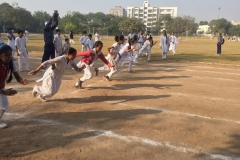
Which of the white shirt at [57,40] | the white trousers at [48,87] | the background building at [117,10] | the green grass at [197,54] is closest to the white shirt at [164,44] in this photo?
the green grass at [197,54]

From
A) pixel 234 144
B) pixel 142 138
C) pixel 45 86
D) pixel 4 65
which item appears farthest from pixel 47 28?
pixel 234 144

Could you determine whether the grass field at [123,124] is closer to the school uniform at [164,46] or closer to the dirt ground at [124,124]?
→ the dirt ground at [124,124]

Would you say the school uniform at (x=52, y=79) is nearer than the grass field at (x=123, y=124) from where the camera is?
No

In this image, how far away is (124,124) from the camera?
15.3 feet

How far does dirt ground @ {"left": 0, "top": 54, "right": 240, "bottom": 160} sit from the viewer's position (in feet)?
12.0

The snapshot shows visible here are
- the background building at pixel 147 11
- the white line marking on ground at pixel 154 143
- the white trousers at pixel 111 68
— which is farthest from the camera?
the background building at pixel 147 11

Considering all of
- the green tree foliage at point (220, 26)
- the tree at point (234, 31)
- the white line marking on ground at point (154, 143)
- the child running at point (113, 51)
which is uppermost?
the green tree foliage at point (220, 26)

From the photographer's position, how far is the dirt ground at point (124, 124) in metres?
3.65

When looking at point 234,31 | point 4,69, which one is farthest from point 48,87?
point 234,31

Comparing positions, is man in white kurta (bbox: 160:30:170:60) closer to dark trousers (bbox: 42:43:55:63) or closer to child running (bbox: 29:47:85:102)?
dark trousers (bbox: 42:43:55:63)

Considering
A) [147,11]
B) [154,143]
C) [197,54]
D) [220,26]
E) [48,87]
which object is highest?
[147,11]

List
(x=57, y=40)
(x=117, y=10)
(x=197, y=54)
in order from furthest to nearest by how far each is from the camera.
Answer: (x=117, y=10), (x=197, y=54), (x=57, y=40)

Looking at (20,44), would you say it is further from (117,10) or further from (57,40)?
(117,10)

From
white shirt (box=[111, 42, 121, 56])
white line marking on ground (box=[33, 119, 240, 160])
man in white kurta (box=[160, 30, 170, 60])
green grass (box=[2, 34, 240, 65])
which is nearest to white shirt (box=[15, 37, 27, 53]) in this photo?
white shirt (box=[111, 42, 121, 56])
